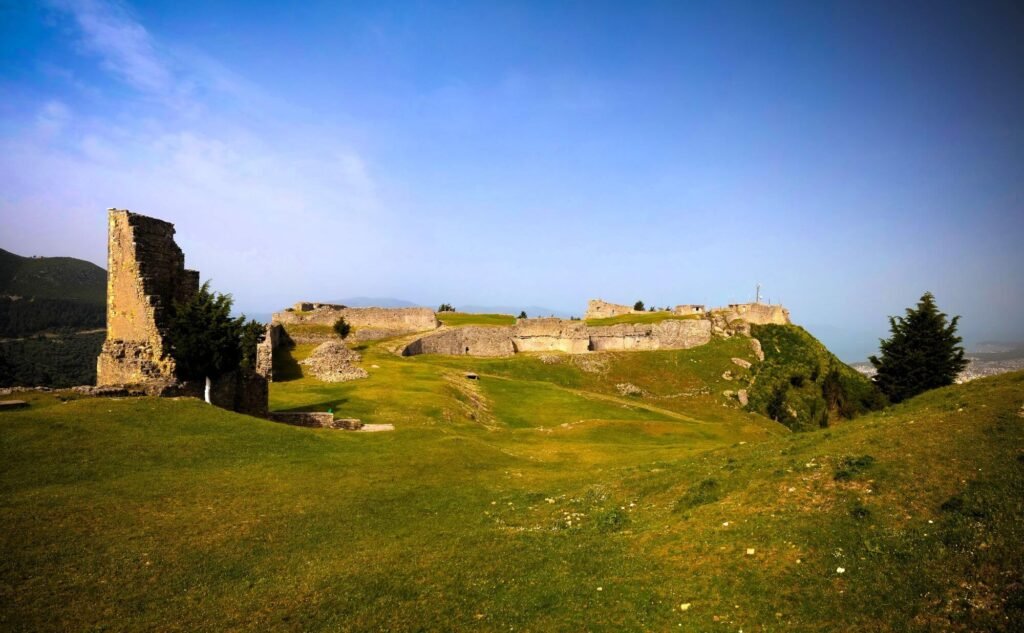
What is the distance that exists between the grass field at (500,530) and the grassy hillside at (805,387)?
174ft

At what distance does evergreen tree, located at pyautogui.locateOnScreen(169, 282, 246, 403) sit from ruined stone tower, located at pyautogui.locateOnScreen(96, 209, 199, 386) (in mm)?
647

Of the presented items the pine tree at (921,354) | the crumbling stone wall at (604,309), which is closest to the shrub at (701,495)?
the pine tree at (921,354)

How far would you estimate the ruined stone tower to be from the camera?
26.3 m

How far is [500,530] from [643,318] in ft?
262

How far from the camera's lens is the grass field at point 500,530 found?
897cm

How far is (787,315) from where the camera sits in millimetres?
91375

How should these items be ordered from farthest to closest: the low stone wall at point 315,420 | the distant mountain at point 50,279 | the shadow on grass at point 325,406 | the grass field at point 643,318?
the distant mountain at point 50,279
the grass field at point 643,318
the shadow on grass at point 325,406
the low stone wall at point 315,420

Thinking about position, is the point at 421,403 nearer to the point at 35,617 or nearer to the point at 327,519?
the point at 327,519

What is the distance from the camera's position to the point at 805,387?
73.1 meters

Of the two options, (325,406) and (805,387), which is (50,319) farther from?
(805,387)

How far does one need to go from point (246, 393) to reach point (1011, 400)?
1262 inches

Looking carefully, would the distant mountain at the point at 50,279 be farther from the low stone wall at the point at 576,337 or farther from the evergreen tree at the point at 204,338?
the evergreen tree at the point at 204,338

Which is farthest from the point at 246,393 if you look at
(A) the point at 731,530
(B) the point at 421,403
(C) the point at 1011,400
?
(C) the point at 1011,400

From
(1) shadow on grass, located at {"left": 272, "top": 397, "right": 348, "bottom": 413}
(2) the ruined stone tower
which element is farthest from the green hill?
(2) the ruined stone tower
